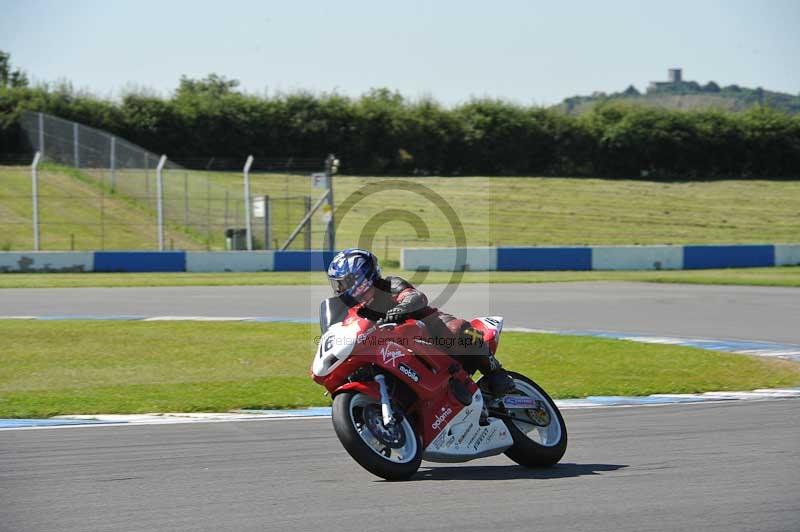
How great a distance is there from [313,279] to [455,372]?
19.8m

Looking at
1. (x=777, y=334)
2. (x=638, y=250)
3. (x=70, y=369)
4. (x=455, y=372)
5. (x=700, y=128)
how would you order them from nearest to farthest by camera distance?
(x=455, y=372) → (x=70, y=369) → (x=777, y=334) → (x=638, y=250) → (x=700, y=128)

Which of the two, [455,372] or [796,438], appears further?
[796,438]

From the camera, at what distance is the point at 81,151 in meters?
37.2

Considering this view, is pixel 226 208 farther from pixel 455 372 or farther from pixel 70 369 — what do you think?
pixel 455 372

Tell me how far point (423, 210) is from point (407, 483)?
112ft

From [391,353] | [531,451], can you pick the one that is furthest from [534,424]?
[391,353]

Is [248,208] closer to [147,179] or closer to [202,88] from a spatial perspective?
[147,179]

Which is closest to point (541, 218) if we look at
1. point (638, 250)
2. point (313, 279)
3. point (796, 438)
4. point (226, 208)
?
point (638, 250)

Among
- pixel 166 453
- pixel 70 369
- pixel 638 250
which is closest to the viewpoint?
pixel 166 453

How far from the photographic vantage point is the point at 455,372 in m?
6.51

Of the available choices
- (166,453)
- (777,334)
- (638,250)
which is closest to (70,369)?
(166,453)

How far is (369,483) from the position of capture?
5.98 meters

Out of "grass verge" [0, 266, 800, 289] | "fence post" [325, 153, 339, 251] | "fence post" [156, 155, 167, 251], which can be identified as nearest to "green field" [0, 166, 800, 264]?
"fence post" [325, 153, 339, 251]

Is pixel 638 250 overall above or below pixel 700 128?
below
